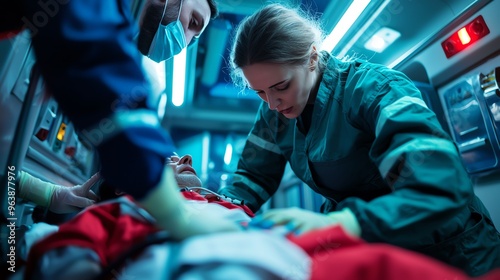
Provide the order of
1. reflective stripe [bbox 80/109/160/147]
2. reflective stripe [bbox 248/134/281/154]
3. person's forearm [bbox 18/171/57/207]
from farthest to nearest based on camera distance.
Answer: reflective stripe [bbox 248/134/281/154], person's forearm [bbox 18/171/57/207], reflective stripe [bbox 80/109/160/147]

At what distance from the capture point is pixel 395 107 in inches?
44.5

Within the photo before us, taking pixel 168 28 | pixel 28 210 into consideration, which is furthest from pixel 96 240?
pixel 168 28

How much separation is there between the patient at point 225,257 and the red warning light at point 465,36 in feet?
5.69

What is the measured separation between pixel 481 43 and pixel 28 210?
2403 mm

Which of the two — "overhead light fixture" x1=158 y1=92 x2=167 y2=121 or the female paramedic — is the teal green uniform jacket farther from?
"overhead light fixture" x1=158 y1=92 x2=167 y2=121

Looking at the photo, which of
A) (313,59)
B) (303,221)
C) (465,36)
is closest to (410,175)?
(303,221)

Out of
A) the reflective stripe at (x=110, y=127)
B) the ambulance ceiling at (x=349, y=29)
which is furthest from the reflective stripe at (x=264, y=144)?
the reflective stripe at (x=110, y=127)

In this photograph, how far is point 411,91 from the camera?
123 centimetres

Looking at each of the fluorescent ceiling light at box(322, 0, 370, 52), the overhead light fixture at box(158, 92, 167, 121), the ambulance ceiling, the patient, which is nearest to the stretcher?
the patient

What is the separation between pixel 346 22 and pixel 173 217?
83.6 inches

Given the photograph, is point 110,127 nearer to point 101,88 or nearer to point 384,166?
point 101,88

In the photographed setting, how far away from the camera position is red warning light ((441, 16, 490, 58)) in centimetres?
180

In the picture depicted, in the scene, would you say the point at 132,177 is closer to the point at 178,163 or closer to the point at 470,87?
the point at 178,163

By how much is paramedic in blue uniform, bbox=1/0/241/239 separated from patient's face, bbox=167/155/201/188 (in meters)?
0.80
